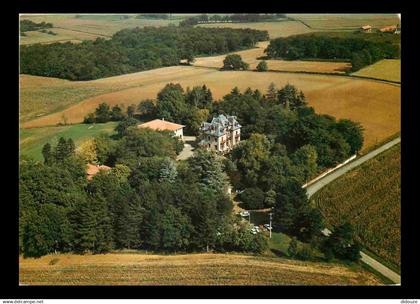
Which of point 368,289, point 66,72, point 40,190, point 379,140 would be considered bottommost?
point 368,289

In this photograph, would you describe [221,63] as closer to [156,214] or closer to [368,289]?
[156,214]

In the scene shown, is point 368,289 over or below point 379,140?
below

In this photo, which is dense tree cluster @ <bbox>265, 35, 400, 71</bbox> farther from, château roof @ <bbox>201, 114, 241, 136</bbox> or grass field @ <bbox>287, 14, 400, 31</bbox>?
château roof @ <bbox>201, 114, 241, 136</bbox>

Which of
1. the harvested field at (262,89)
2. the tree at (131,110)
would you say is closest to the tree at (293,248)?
the harvested field at (262,89)

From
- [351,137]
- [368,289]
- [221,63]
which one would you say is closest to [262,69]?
[221,63]

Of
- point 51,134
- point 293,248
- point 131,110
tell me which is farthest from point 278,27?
point 51,134

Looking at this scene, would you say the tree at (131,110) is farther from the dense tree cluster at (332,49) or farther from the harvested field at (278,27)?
the dense tree cluster at (332,49)

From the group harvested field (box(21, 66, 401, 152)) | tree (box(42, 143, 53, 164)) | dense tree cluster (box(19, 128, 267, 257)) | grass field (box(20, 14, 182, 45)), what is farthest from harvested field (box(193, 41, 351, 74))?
tree (box(42, 143, 53, 164))
